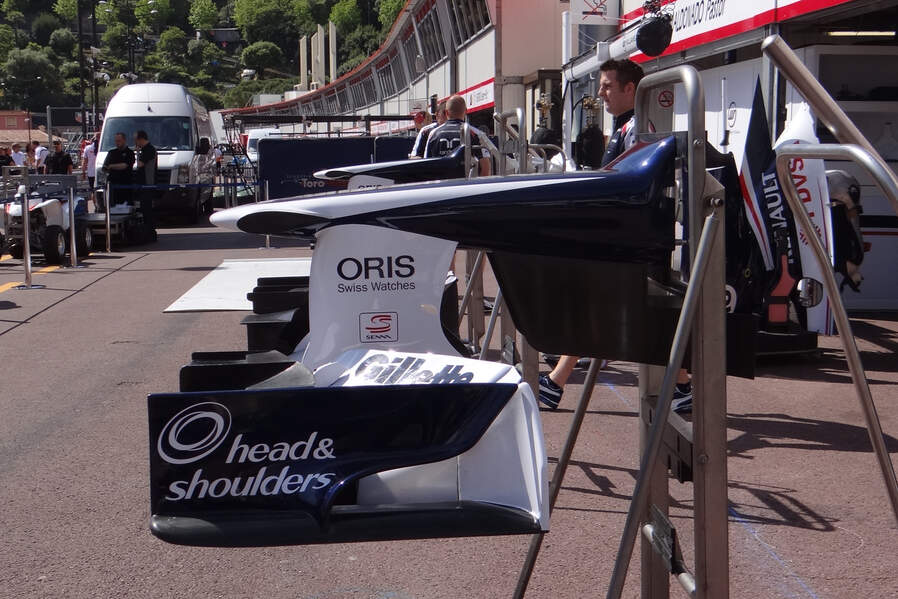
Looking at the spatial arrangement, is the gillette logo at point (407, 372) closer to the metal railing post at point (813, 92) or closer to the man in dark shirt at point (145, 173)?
the metal railing post at point (813, 92)

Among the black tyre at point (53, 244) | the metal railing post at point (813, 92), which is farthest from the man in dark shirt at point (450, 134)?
the black tyre at point (53, 244)

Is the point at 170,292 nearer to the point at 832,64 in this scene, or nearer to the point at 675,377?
the point at 832,64

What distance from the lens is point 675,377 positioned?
7.54 feet

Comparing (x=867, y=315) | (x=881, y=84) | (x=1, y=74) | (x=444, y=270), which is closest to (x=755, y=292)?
(x=444, y=270)

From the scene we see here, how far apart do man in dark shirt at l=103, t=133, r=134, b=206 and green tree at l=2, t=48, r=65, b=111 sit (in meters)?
157

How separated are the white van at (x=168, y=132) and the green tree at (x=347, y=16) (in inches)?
5675

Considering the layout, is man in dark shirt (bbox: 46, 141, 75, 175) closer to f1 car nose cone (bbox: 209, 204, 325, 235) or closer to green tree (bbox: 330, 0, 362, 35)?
f1 car nose cone (bbox: 209, 204, 325, 235)

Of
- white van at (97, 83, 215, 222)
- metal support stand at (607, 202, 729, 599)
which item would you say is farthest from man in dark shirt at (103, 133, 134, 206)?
metal support stand at (607, 202, 729, 599)

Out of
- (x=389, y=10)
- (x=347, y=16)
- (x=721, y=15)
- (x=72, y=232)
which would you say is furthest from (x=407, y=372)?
(x=347, y=16)

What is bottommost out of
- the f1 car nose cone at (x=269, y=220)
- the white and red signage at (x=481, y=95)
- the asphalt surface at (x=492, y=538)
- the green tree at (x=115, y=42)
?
the asphalt surface at (x=492, y=538)

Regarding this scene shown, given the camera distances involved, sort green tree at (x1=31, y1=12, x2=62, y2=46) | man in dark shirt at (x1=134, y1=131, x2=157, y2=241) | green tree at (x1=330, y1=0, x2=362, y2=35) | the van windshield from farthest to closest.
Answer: green tree at (x1=31, y1=12, x2=62, y2=46)
green tree at (x1=330, y1=0, x2=362, y2=35)
the van windshield
man in dark shirt at (x1=134, y1=131, x2=157, y2=241)

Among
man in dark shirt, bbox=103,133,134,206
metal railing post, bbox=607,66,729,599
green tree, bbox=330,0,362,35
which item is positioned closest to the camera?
metal railing post, bbox=607,66,729,599

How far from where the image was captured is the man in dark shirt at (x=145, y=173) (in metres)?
20.3

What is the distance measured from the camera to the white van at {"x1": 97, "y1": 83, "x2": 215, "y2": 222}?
77.8 ft
